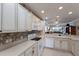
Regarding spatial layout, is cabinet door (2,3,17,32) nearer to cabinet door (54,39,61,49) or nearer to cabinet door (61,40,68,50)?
cabinet door (61,40,68,50)

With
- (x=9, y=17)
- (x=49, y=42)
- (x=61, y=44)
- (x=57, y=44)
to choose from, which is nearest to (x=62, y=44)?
(x=61, y=44)

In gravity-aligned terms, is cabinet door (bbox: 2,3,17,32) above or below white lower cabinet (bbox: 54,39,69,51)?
above

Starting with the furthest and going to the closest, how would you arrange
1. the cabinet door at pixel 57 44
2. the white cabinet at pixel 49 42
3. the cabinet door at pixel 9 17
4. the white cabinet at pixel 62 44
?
1. the white cabinet at pixel 49 42
2. the cabinet door at pixel 57 44
3. the white cabinet at pixel 62 44
4. the cabinet door at pixel 9 17

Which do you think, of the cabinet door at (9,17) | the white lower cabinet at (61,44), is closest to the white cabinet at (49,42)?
the white lower cabinet at (61,44)

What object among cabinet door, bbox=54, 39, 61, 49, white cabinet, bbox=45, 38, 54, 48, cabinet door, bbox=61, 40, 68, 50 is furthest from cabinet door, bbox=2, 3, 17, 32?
white cabinet, bbox=45, 38, 54, 48

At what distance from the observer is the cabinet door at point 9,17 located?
2166mm

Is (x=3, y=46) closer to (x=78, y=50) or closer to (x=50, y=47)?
(x=78, y=50)

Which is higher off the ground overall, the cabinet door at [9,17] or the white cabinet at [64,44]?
the cabinet door at [9,17]

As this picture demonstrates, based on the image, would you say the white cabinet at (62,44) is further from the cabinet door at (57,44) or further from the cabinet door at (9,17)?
the cabinet door at (9,17)

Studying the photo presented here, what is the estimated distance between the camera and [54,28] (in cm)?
1819

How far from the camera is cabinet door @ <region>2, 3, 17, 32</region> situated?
2166 mm

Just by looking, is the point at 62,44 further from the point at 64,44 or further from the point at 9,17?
the point at 9,17

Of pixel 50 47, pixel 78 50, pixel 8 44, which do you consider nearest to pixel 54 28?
pixel 50 47

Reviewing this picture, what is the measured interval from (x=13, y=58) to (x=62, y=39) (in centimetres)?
567
